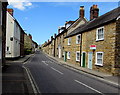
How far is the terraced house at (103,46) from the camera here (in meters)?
13.7

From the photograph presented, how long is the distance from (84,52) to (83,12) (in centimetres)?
1686

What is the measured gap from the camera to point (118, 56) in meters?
13.7

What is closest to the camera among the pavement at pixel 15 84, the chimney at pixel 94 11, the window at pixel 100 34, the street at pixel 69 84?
the pavement at pixel 15 84

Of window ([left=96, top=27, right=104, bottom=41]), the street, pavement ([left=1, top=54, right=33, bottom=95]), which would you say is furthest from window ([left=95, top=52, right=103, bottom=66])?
pavement ([left=1, top=54, right=33, bottom=95])

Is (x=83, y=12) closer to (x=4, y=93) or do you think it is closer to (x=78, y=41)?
(x=78, y=41)

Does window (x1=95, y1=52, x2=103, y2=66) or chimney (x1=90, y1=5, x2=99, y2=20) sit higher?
→ chimney (x1=90, y1=5, x2=99, y2=20)

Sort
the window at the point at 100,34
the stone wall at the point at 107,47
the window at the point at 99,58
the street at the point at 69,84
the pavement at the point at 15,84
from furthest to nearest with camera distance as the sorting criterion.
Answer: the window at the point at 100,34 → the window at the point at 99,58 → the stone wall at the point at 107,47 → the street at the point at 69,84 → the pavement at the point at 15,84

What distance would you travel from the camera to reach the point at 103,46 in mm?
15773

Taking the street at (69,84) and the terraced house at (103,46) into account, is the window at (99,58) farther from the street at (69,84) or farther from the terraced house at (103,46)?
the street at (69,84)

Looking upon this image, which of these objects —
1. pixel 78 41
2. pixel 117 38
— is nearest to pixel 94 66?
pixel 117 38

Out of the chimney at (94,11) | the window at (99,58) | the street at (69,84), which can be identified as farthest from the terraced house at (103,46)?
the chimney at (94,11)

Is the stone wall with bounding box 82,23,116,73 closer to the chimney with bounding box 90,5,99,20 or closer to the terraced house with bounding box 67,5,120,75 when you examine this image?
the terraced house with bounding box 67,5,120,75

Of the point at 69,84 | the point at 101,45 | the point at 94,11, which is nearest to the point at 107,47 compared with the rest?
the point at 101,45

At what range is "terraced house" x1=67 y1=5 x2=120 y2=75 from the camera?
13.7 meters
